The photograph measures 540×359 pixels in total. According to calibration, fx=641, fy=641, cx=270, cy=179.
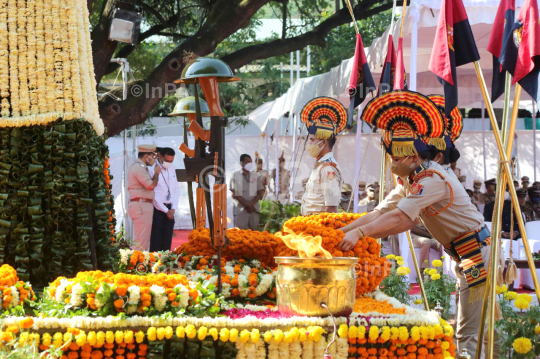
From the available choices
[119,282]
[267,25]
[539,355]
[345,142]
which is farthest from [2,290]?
[267,25]

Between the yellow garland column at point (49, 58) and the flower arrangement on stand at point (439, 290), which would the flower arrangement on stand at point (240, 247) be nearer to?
the yellow garland column at point (49, 58)

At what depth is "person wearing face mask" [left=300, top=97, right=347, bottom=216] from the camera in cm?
703

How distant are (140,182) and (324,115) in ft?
12.7

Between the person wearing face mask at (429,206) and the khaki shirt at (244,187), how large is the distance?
6.94m

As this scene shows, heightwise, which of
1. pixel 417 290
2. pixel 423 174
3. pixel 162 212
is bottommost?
pixel 417 290

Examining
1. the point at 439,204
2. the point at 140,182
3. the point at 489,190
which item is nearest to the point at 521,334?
the point at 439,204

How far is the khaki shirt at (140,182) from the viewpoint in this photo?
1005cm

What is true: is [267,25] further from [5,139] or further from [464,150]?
[5,139]

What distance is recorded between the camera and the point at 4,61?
171 inches

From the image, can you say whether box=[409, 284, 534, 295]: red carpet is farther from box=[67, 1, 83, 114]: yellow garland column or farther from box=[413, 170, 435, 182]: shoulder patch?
box=[67, 1, 83, 114]: yellow garland column

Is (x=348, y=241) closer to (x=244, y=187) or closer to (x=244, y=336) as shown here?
(x=244, y=336)

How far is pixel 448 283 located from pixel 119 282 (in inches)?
166

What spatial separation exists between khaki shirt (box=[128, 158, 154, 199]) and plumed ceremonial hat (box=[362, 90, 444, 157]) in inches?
235

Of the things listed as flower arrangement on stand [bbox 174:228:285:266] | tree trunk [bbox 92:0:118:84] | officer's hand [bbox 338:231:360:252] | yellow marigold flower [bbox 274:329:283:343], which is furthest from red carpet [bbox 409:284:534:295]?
yellow marigold flower [bbox 274:329:283:343]
